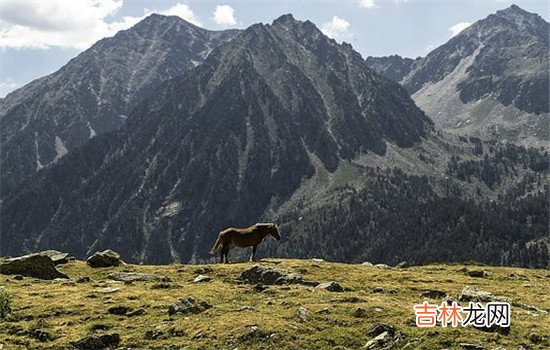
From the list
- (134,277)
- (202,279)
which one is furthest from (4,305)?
(202,279)

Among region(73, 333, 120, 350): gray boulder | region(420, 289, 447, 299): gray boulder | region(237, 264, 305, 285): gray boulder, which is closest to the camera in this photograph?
region(73, 333, 120, 350): gray boulder

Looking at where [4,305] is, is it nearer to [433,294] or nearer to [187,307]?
[187,307]

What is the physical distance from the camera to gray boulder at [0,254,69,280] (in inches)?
1446

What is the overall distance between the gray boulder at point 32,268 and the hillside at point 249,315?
7.00 feet

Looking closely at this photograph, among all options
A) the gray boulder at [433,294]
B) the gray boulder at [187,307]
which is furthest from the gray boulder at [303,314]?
the gray boulder at [433,294]

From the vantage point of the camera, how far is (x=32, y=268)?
37062 mm

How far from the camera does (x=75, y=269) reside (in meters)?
40.4

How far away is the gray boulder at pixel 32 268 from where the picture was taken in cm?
3672

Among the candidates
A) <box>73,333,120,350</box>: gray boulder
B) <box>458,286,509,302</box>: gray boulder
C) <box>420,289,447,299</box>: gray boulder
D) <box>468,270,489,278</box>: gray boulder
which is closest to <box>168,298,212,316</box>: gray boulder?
<box>73,333,120,350</box>: gray boulder

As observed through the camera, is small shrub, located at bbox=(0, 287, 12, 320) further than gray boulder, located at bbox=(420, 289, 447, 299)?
No

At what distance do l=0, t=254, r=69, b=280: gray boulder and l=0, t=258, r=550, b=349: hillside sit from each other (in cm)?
213

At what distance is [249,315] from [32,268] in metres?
21.6

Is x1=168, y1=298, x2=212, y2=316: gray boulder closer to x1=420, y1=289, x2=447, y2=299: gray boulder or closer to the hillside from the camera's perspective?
the hillside

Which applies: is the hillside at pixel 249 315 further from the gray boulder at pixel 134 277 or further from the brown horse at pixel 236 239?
the brown horse at pixel 236 239
